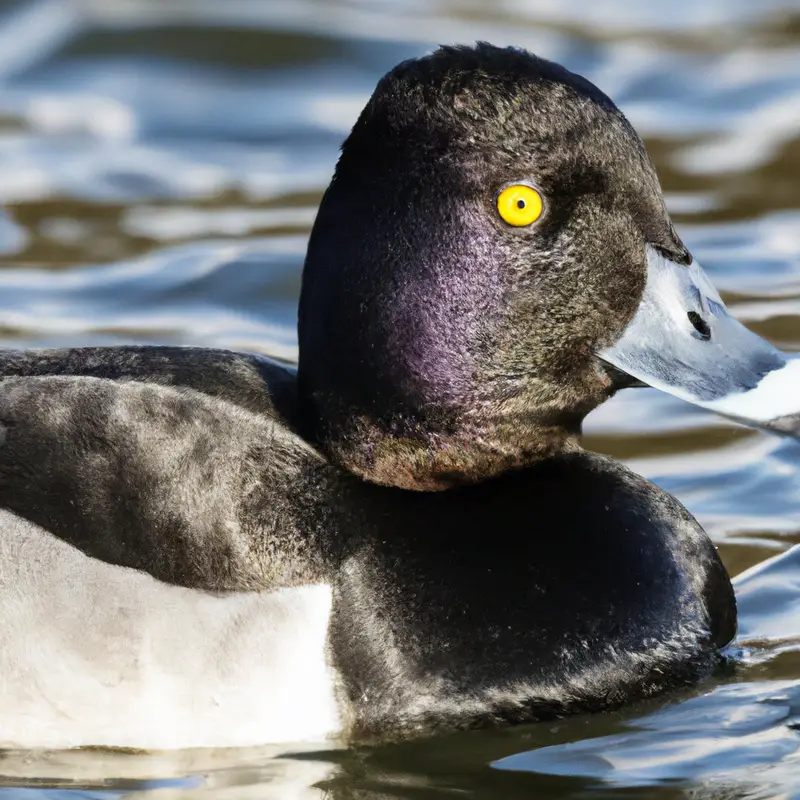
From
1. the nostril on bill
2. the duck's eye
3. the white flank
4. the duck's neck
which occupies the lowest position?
the white flank

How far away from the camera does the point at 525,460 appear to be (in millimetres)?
4293

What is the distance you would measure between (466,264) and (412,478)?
52 centimetres

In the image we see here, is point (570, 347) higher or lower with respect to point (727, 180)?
lower

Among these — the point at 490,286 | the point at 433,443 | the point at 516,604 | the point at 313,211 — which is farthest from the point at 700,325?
the point at 313,211

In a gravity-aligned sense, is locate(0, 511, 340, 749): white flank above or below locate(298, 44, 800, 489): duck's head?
below

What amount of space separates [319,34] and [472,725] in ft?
20.5

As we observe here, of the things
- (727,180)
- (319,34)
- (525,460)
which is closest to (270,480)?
(525,460)

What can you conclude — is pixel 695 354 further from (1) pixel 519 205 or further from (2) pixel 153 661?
(2) pixel 153 661

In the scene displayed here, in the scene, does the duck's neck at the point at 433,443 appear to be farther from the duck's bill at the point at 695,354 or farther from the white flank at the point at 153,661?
the white flank at the point at 153,661

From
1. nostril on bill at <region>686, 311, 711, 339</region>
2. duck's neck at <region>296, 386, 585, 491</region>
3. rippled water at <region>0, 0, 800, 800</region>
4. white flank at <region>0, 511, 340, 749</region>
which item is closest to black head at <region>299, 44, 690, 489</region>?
duck's neck at <region>296, 386, 585, 491</region>

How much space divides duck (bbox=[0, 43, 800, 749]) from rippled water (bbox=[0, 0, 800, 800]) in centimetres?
11

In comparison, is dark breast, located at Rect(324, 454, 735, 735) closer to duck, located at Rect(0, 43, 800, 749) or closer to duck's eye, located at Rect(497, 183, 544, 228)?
duck, located at Rect(0, 43, 800, 749)

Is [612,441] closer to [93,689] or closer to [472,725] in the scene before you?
[472,725]

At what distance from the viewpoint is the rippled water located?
3.89 m
